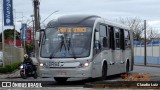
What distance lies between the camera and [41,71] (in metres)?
20.8

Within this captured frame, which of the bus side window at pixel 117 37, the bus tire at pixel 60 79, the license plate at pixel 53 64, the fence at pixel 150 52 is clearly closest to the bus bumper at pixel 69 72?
the license plate at pixel 53 64

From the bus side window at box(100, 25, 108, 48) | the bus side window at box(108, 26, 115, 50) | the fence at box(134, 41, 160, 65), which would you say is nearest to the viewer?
the bus side window at box(100, 25, 108, 48)

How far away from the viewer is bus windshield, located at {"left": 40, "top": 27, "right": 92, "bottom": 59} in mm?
20656

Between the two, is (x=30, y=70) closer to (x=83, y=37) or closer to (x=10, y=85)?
(x=83, y=37)

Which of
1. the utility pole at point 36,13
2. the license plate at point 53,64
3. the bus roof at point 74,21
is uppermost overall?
the utility pole at point 36,13

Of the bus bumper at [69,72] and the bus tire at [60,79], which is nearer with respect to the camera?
the bus bumper at [69,72]

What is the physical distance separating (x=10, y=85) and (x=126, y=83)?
4.72 meters

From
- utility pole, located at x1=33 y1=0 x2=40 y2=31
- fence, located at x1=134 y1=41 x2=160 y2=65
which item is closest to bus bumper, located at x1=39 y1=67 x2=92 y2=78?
utility pole, located at x1=33 y1=0 x2=40 y2=31

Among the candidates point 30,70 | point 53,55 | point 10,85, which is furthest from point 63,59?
point 30,70

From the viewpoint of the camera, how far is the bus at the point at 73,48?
20375mm

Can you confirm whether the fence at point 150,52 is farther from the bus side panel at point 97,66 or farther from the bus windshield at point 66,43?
the bus windshield at point 66,43

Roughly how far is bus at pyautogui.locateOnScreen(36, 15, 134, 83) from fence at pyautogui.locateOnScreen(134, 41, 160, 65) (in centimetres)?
4607

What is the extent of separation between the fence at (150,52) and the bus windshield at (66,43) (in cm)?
4727

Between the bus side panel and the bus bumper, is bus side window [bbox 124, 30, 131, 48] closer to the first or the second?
the bus side panel
